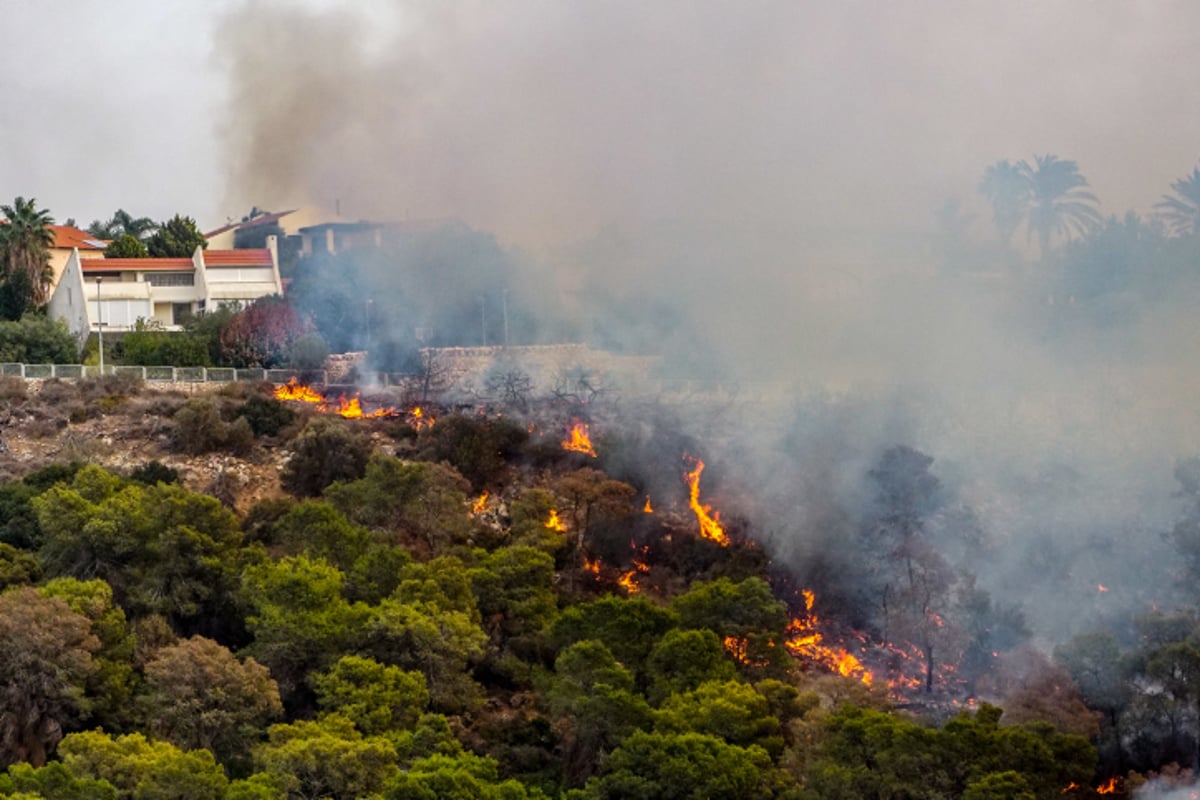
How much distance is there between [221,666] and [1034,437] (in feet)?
108

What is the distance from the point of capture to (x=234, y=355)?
8894 cm

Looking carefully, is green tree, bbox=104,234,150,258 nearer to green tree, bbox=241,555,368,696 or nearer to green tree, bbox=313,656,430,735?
green tree, bbox=241,555,368,696

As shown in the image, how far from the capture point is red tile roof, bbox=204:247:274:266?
10006cm

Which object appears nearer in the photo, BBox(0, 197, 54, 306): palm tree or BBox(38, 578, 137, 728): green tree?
BBox(38, 578, 137, 728): green tree

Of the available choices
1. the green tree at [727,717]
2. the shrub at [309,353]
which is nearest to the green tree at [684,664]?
the green tree at [727,717]

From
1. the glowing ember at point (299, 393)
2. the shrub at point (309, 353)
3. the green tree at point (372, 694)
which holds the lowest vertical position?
the green tree at point (372, 694)

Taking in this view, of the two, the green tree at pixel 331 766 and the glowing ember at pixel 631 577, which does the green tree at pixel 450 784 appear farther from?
the glowing ember at pixel 631 577

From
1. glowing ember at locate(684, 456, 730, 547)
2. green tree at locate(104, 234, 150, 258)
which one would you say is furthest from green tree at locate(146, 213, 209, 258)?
glowing ember at locate(684, 456, 730, 547)

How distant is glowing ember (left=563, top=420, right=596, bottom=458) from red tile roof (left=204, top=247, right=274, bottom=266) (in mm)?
23898

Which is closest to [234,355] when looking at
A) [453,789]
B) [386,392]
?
[386,392]

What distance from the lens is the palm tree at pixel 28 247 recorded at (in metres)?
98.7

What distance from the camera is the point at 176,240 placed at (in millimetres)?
115188

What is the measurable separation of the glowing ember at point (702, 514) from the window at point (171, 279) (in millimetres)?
31652

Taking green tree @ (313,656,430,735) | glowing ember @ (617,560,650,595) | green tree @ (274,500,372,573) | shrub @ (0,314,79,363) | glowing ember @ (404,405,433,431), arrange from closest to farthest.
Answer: green tree @ (313,656,430,735), green tree @ (274,500,372,573), glowing ember @ (617,560,650,595), glowing ember @ (404,405,433,431), shrub @ (0,314,79,363)
